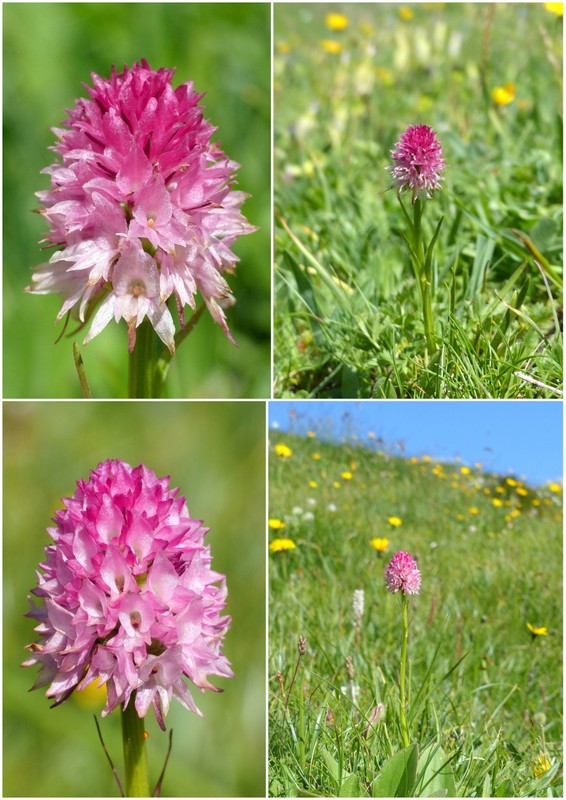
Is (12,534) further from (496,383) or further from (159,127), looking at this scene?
(496,383)

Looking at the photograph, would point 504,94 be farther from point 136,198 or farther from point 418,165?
point 136,198

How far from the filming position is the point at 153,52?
2.12 meters

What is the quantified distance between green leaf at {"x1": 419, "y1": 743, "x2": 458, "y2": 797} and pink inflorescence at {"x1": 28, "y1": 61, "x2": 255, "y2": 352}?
0.89 metres

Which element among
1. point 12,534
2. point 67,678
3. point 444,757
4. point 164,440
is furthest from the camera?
point 164,440

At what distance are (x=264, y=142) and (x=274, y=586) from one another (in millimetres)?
1122

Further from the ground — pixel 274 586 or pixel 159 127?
pixel 159 127

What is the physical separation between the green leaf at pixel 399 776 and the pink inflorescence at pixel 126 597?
0.43m

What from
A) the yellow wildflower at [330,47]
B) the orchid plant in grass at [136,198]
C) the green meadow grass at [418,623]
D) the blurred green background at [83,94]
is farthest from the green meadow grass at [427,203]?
the orchid plant in grass at [136,198]

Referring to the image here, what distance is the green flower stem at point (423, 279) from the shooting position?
1456 millimetres

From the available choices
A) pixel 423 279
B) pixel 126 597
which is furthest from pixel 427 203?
pixel 126 597

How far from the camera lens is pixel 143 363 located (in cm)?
143

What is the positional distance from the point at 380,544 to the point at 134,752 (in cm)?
65

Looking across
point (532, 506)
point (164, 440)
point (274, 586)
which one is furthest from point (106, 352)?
point (532, 506)

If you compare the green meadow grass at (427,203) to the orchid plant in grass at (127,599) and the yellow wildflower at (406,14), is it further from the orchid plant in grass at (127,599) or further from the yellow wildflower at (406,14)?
the orchid plant in grass at (127,599)
